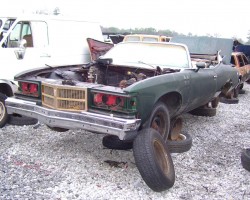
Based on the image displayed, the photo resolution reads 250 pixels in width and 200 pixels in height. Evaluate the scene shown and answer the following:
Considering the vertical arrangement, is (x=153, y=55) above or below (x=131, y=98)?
above

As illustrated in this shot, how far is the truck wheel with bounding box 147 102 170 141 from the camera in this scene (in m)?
4.30

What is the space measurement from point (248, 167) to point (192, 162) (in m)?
0.71

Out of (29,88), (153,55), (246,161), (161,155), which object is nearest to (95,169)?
(161,155)

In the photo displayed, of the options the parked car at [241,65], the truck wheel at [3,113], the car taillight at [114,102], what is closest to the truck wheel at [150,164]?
the car taillight at [114,102]

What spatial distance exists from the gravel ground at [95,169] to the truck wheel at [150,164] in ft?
0.47

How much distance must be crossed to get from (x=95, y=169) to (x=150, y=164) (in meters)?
0.91

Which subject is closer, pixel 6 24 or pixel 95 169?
pixel 95 169

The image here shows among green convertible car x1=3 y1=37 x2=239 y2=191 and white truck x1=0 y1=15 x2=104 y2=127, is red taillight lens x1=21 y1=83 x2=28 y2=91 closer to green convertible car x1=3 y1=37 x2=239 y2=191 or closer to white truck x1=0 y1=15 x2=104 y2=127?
green convertible car x1=3 y1=37 x2=239 y2=191

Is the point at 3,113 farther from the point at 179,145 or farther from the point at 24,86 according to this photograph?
the point at 179,145

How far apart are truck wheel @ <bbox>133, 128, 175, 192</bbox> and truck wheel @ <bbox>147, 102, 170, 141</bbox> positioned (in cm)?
41

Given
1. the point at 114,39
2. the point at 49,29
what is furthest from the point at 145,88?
the point at 114,39

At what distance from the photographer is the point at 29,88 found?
4727 millimetres

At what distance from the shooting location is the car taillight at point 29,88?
4.62 metres

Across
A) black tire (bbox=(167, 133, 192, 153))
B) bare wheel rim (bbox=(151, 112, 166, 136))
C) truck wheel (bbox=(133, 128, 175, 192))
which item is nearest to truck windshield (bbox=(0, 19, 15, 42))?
bare wheel rim (bbox=(151, 112, 166, 136))
